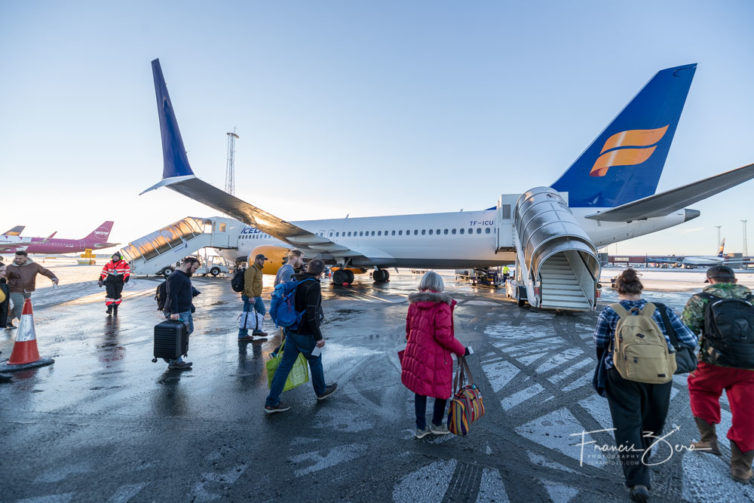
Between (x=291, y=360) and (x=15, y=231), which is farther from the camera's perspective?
(x=15, y=231)

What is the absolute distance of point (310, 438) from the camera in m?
2.85

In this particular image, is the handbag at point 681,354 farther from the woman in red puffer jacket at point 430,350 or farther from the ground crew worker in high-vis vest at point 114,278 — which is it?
the ground crew worker in high-vis vest at point 114,278

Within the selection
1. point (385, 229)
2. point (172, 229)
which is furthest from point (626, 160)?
point (172, 229)

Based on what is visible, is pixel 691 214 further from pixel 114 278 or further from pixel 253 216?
pixel 114 278

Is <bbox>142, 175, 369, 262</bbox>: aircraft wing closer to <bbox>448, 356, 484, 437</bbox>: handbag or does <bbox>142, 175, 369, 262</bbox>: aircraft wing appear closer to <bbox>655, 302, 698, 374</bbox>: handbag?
<bbox>448, 356, 484, 437</bbox>: handbag

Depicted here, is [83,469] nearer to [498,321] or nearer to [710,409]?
[710,409]

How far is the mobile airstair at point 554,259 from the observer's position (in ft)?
27.5

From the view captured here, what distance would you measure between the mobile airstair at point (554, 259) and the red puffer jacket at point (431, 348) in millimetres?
6506

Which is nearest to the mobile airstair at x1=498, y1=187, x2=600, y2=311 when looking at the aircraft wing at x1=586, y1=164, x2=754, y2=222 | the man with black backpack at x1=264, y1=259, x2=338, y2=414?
the aircraft wing at x1=586, y1=164, x2=754, y2=222

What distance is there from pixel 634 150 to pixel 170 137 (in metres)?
14.3

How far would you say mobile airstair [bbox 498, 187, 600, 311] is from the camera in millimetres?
8391

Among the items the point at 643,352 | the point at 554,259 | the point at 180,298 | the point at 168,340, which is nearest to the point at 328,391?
the point at 168,340

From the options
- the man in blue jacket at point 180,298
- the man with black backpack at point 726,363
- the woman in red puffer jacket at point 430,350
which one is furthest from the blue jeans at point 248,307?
the man with black backpack at point 726,363

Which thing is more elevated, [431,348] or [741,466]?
[431,348]
